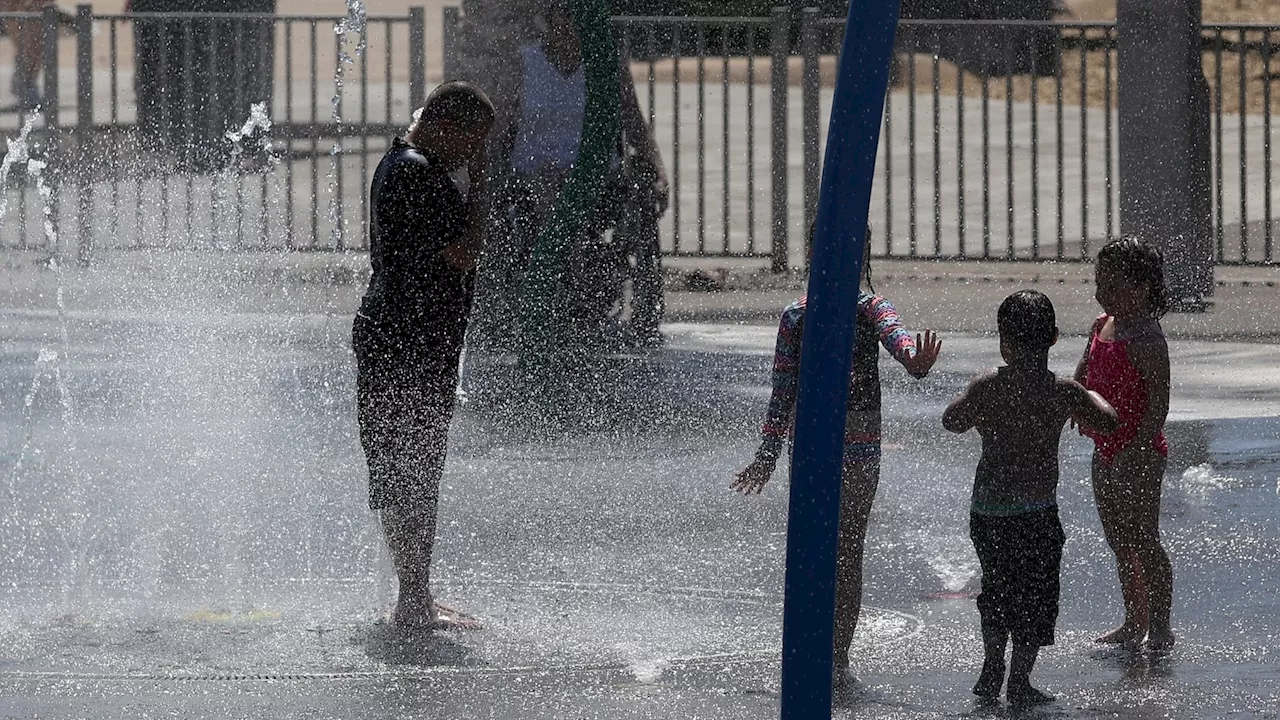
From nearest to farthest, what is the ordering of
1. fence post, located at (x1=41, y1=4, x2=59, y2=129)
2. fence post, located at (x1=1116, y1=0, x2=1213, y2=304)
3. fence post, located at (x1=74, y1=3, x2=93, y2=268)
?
fence post, located at (x1=1116, y1=0, x2=1213, y2=304), fence post, located at (x1=74, y1=3, x2=93, y2=268), fence post, located at (x1=41, y1=4, x2=59, y2=129)

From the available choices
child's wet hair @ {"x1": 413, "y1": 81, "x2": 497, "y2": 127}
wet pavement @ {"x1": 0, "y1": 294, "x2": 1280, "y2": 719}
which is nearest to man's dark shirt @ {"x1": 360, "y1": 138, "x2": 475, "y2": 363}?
child's wet hair @ {"x1": 413, "y1": 81, "x2": 497, "y2": 127}

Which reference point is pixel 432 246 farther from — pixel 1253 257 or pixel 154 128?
pixel 154 128

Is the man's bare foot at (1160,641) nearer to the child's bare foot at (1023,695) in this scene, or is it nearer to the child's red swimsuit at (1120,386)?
the child's red swimsuit at (1120,386)

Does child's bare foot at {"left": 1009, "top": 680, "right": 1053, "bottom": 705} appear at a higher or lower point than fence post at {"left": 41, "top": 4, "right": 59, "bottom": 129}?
lower

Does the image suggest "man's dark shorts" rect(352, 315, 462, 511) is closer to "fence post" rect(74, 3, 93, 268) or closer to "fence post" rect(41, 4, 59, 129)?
"fence post" rect(74, 3, 93, 268)

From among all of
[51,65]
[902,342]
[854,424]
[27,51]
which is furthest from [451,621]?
[27,51]

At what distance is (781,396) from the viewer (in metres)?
5.84

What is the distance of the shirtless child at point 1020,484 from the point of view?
5582 mm

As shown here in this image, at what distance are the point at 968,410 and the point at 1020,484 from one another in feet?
0.69

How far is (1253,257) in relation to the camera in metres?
13.9

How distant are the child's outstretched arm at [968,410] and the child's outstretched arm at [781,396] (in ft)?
1.28

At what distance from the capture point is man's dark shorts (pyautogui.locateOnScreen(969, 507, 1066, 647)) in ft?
18.3

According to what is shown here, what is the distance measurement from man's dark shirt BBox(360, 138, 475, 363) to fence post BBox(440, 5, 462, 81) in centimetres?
687

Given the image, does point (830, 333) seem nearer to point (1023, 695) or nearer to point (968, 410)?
point (968, 410)
